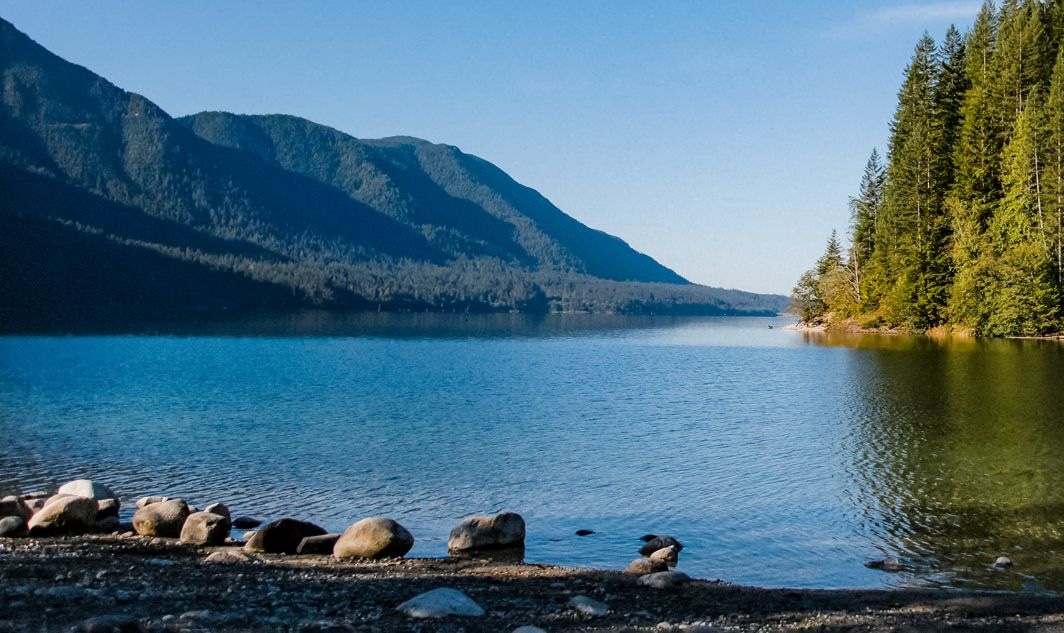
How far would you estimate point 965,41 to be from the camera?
113 metres

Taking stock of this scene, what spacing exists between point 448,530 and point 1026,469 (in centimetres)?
1877

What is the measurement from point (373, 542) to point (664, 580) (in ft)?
20.1

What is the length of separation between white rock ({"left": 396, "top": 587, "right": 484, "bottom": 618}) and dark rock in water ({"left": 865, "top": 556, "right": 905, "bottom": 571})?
9.53 meters

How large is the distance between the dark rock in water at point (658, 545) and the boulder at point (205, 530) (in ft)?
30.9

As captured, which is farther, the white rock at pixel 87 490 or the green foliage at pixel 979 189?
the green foliage at pixel 979 189

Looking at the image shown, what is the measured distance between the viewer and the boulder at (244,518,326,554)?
18.3 meters

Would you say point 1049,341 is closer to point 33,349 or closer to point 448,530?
point 448,530

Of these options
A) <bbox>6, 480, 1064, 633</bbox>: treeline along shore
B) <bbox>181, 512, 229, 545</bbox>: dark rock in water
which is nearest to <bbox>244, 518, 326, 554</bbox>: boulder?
<bbox>6, 480, 1064, 633</bbox>: treeline along shore

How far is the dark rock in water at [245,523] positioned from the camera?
2152 centimetres

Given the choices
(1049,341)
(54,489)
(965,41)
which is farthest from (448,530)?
(965,41)

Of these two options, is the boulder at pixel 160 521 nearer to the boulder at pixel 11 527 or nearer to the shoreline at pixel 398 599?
the shoreline at pixel 398 599

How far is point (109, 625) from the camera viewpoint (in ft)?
33.1

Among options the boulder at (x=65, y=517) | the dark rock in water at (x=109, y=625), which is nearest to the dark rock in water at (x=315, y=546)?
the boulder at (x=65, y=517)

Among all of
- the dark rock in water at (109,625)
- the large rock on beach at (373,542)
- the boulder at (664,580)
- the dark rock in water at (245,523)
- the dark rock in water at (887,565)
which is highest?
the dark rock in water at (109,625)
